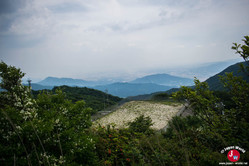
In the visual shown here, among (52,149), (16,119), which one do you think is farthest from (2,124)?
(52,149)

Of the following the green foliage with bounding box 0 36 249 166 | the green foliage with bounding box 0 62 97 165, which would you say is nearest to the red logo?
the green foliage with bounding box 0 36 249 166

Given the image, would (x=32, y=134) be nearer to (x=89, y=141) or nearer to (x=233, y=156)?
(x=89, y=141)

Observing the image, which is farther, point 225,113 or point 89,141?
point 89,141

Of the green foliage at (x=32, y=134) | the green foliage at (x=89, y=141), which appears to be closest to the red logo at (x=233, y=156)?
the green foliage at (x=89, y=141)

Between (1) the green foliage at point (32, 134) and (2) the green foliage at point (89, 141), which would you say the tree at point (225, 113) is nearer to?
(2) the green foliage at point (89, 141)

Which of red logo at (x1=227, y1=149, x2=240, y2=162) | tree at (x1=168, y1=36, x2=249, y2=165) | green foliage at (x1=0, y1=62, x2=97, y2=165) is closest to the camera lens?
red logo at (x1=227, y1=149, x2=240, y2=162)

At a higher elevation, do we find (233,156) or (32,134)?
(32,134)

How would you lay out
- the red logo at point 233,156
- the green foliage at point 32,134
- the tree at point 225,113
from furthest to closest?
the green foliage at point 32,134 < the tree at point 225,113 < the red logo at point 233,156

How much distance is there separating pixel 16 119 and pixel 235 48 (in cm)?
549

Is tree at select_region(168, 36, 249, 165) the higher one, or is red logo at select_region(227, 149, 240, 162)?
tree at select_region(168, 36, 249, 165)

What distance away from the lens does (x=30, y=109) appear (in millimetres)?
4375

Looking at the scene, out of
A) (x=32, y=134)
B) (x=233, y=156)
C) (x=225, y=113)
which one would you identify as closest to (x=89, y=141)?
(x=32, y=134)

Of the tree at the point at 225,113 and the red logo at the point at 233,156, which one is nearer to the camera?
the red logo at the point at 233,156

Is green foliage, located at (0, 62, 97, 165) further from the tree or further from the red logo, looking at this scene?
the red logo
